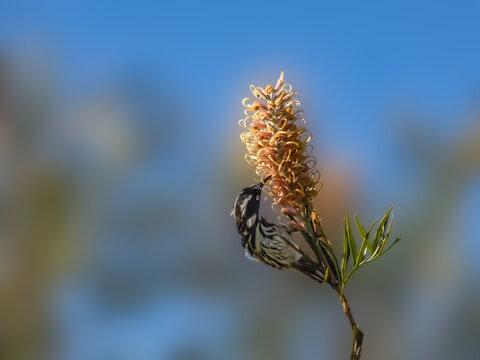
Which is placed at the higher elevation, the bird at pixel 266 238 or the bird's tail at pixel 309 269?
the bird at pixel 266 238

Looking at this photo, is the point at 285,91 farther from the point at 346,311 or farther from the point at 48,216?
the point at 48,216

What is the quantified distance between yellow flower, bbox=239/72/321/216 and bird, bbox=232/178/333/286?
0.07 ft

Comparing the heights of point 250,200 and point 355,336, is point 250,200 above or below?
above

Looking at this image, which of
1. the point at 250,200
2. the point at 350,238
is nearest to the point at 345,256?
the point at 350,238

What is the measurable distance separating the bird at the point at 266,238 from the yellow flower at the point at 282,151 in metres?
0.02

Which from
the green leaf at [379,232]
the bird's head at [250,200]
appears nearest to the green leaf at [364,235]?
the green leaf at [379,232]

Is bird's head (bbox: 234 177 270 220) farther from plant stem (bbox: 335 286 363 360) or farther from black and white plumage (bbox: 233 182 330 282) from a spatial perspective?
plant stem (bbox: 335 286 363 360)

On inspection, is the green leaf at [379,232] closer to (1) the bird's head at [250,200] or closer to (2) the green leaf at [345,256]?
(2) the green leaf at [345,256]

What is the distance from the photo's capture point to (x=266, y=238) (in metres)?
0.80

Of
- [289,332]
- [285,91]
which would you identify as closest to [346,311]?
[285,91]

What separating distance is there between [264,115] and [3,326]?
1.22m

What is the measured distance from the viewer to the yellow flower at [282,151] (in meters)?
0.79

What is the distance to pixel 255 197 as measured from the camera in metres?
0.81

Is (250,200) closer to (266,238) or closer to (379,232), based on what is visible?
(266,238)
